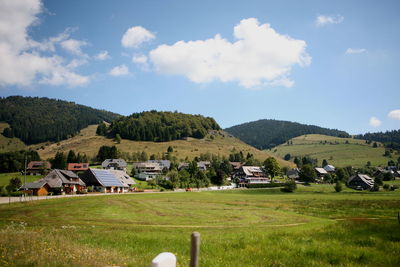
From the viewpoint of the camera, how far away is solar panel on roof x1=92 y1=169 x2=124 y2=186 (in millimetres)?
99700

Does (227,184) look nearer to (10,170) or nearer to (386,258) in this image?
(10,170)

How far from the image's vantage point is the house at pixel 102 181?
9919 centimetres

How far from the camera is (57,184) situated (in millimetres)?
84000

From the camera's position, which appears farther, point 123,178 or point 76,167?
point 76,167

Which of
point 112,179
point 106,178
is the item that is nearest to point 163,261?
point 106,178

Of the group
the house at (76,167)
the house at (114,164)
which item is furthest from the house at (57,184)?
the house at (114,164)

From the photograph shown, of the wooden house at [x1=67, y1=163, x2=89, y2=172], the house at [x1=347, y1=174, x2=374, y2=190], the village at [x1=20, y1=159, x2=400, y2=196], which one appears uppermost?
the wooden house at [x1=67, y1=163, x2=89, y2=172]

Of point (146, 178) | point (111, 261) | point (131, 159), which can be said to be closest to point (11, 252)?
point (111, 261)

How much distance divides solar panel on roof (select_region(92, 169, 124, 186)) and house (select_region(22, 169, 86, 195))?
19.7ft

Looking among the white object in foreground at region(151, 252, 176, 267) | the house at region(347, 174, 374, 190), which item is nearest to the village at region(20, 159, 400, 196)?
the house at region(347, 174, 374, 190)

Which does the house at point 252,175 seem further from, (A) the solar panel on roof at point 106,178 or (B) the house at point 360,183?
(A) the solar panel on roof at point 106,178

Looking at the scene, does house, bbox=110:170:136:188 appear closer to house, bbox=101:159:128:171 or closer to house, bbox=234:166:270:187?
house, bbox=101:159:128:171

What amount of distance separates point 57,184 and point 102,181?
17.3 m

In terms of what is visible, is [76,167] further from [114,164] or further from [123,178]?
[123,178]
